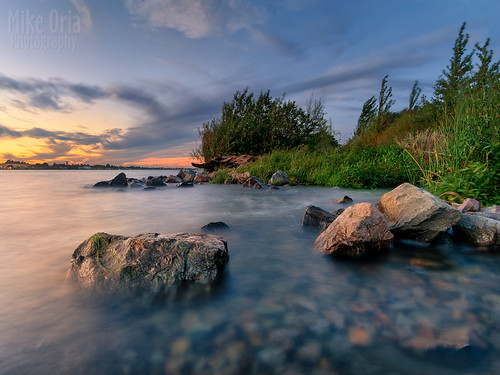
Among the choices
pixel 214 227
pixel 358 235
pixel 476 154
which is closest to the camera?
pixel 358 235

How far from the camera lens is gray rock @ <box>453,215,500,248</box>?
3.22m

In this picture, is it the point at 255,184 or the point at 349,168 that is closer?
the point at 349,168

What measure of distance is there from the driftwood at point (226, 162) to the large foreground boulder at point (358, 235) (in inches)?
652

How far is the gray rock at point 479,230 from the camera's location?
322 cm

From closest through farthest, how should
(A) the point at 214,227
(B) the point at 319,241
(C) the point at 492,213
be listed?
1. (B) the point at 319,241
2. (C) the point at 492,213
3. (A) the point at 214,227

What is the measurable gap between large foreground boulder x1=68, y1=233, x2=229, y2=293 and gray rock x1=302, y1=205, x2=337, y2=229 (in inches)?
89.5

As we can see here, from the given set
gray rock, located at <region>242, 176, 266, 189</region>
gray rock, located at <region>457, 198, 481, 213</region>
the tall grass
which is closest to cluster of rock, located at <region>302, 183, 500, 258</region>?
gray rock, located at <region>457, 198, 481, 213</region>

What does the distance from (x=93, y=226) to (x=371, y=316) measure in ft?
15.7

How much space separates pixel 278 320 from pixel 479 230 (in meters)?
3.06

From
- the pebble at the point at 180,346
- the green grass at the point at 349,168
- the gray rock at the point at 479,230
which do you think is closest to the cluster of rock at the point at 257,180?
the green grass at the point at 349,168

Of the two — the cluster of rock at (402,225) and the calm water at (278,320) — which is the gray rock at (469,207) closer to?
the cluster of rock at (402,225)

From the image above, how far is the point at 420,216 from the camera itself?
10.7ft

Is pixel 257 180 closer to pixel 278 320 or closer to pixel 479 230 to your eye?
pixel 479 230

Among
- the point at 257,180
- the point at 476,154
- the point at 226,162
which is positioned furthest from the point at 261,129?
the point at 476,154
